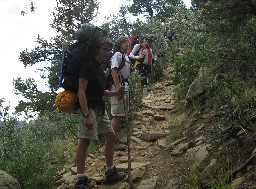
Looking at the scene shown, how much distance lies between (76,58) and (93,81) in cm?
42

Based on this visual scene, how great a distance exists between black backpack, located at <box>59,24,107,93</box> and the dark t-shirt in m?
0.11

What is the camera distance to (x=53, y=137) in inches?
511

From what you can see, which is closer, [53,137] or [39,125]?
[53,137]

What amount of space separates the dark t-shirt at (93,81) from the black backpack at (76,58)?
0.11m

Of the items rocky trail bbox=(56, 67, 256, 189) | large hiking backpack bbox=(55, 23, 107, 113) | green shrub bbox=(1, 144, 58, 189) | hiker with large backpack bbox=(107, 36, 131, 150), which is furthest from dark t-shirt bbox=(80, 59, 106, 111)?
green shrub bbox=(1, 144, 58, 189)

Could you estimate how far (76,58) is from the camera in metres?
4.30

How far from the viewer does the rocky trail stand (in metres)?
4.64

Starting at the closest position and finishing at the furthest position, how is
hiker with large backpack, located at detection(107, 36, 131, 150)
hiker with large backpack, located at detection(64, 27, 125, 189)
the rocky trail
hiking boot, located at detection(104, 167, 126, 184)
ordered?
hiker with large backpack, located at detection(64, 27, 125, 189), the rocky trail, hiking boot, located at detection(104, 167, 126, 184), hiker with large backpack, located at detection(107, 36, 131, 150)

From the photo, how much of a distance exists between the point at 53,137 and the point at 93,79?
360 inches

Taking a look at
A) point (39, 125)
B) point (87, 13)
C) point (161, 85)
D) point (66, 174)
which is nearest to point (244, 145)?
point (66, 174)

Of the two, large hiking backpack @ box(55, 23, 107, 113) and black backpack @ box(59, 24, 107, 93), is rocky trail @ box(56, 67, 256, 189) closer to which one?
large hiking backpack @ box(55, 23, 107, 113)

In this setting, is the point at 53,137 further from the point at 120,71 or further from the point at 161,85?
the point at 120,71

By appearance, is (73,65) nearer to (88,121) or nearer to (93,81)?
(93,81)

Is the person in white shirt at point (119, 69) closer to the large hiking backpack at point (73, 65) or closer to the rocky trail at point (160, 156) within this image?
the rocky trail at point (160, 156)
